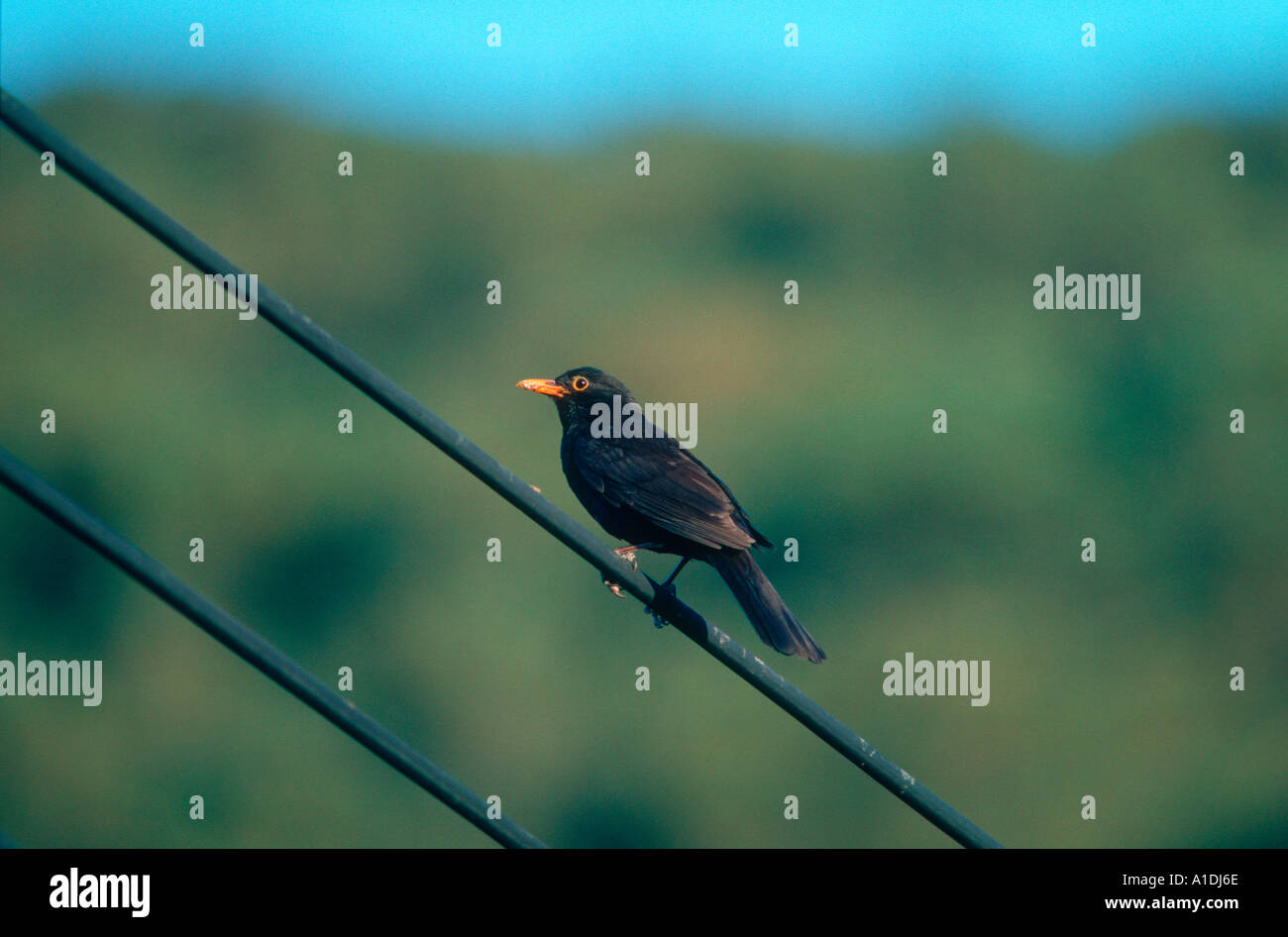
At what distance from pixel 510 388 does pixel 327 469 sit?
438 centimetres

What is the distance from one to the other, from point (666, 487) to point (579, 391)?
1068mm

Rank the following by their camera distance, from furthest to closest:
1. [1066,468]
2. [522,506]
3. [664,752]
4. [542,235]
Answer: [542,235] → [1066,468] → [664,752] → [522,506]

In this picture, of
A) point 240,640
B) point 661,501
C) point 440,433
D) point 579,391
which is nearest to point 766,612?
point 661,501

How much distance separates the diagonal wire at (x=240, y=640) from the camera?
2.41 meters

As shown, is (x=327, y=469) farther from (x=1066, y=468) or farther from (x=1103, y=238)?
(x=1103, y=238)

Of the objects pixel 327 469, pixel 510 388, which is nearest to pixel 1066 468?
pixel 510 388

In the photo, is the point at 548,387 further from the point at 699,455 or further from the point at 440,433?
the point at 699,455

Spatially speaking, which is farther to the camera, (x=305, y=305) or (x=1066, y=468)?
(x=1066, y=468)

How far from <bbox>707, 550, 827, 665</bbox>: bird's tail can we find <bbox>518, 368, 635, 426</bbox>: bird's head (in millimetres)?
1574

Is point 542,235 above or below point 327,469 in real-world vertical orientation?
above

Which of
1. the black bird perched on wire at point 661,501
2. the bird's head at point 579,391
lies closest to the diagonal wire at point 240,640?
the black bird perched on wire at point 661,501

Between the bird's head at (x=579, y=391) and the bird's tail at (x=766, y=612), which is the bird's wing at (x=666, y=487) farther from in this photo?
the bird's head at (x=579, y=391)
